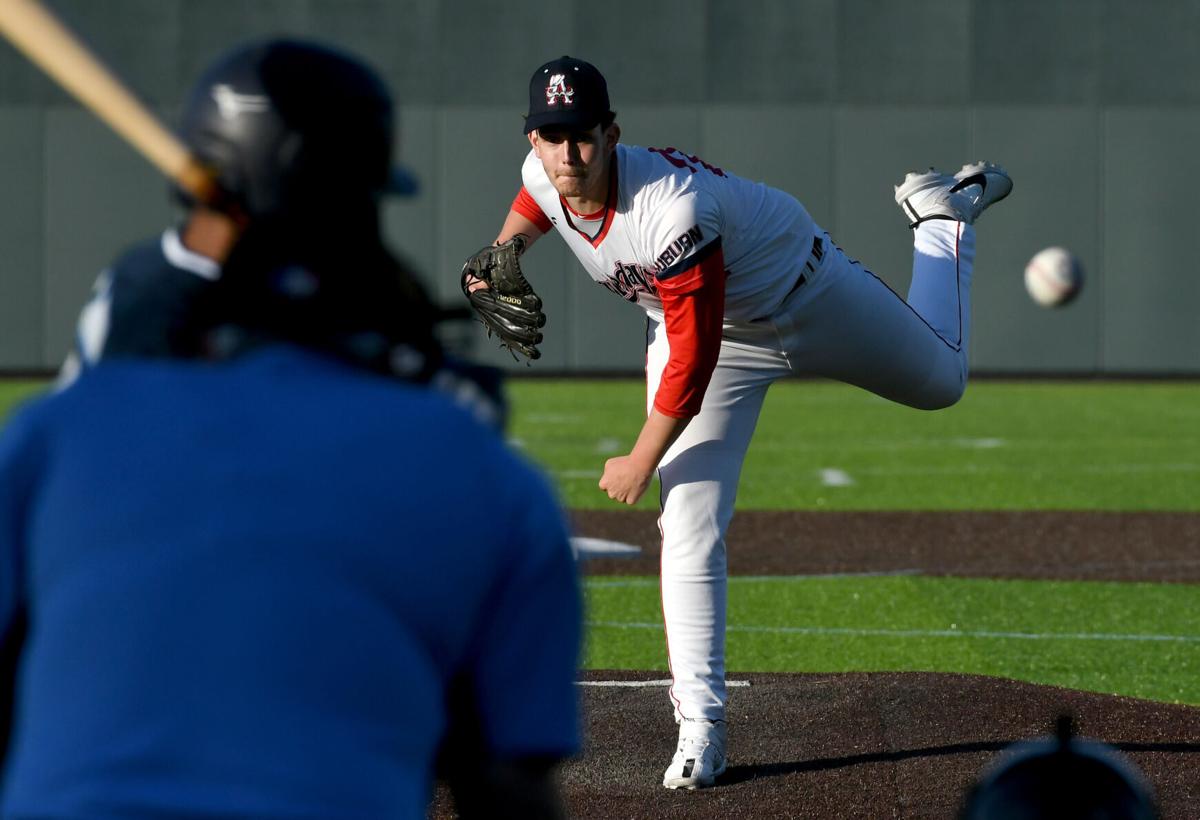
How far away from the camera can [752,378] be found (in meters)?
5.36

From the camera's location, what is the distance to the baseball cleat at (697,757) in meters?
4.84

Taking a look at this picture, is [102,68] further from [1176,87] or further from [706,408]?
[1176,87]

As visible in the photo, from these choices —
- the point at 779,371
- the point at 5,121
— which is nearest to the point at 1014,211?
the point at 5,121

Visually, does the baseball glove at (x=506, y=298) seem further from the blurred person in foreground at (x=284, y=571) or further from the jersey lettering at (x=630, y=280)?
the blurred person in foreground at (x=284, y=571)

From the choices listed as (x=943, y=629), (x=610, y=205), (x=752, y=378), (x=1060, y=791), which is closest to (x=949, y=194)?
(x=752, y=378)

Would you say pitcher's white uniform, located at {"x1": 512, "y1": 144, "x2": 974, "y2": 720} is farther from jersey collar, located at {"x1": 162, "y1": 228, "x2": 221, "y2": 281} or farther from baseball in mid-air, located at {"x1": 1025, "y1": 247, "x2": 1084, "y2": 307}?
baseball in mid-air, located at {"x1": 1025, "y1": 247, "x2": 1084, "y2": 307}

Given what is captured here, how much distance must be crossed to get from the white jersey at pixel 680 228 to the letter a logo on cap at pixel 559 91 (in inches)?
14.3

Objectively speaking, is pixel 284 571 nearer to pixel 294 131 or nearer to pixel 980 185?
pixel 294 131

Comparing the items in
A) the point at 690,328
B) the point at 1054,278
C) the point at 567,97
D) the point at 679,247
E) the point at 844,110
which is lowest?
the point at 690,328

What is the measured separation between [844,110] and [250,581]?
24399 millimetres

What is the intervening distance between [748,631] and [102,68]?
20.2 ft

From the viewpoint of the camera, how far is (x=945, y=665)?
22.9 ft

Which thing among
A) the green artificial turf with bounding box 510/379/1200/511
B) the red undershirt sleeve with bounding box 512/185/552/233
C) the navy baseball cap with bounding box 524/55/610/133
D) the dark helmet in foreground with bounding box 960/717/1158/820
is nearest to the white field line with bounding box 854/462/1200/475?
the green artificial turf with bounding box 510/379/1200/511

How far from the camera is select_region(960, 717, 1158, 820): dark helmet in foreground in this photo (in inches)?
75.3
